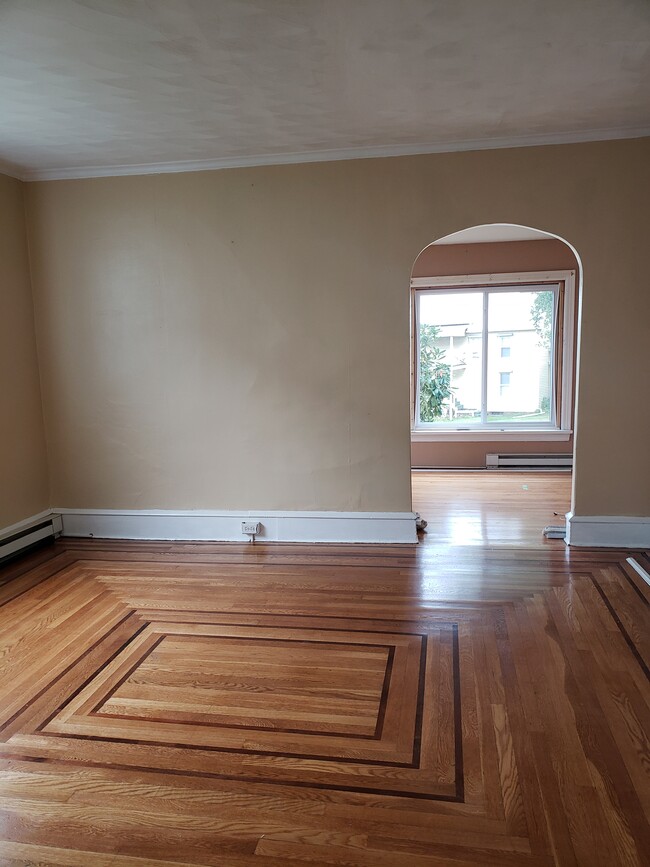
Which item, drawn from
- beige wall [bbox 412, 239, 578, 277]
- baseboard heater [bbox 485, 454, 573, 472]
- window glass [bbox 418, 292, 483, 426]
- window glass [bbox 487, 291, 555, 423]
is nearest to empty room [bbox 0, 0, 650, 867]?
baseboard heater [bbox 485, 454, 573, 472]

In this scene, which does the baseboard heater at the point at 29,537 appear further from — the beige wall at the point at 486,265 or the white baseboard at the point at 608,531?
Result: the beige wall at the point at 486,265

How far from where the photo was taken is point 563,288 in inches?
266

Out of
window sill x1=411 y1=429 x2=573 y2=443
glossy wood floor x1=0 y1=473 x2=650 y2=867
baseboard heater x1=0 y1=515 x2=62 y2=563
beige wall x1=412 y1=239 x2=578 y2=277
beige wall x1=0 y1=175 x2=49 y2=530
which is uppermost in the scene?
beige wall x1=412 y1=239 x2=578 y2=277

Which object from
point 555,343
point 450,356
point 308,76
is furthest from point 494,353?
point 308,76

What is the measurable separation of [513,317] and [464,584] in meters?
4.33

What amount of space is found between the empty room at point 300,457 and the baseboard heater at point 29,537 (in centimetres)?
2

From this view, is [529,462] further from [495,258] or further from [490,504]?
[495,258]

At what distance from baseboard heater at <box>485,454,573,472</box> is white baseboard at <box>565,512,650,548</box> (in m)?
2.79

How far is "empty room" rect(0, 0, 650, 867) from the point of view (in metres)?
1.92

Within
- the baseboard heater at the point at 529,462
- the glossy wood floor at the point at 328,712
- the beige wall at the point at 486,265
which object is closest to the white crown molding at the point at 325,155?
the glossy wood floor at the point at 328,712

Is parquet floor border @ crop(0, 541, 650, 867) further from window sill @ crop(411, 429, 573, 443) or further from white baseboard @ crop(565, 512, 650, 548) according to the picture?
window sill @ crop(411, 429, 573, 443)

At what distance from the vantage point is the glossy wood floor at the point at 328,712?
173 cm

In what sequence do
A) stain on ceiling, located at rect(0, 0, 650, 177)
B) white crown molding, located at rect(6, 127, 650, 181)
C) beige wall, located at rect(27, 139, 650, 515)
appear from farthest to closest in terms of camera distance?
beige wall, located at rect(27, 139, 650, 515) → white crown molding, located at rect(6, 127, 650, 181) → stain on ceiling, located at rect(0, 0, 650, 177)

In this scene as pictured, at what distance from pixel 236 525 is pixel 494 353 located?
4.08 metres
